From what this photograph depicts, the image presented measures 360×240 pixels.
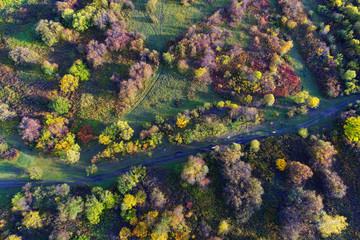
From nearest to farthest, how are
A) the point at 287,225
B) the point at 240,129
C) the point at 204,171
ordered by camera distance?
the point at 287,225
the point at 204,171
the point at 240,129

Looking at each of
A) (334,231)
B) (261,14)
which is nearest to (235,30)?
(261,14)

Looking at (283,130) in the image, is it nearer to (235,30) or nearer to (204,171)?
(204,171)

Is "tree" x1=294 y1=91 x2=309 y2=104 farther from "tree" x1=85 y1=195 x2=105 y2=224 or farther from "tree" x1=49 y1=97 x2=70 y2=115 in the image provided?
"tree" x1=49 y1=97 x2=70 y2=115

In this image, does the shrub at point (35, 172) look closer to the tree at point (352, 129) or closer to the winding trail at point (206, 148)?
the winding trail at point (206, 148)

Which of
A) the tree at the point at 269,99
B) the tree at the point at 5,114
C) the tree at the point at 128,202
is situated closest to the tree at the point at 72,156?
the tree at the point at 128,202

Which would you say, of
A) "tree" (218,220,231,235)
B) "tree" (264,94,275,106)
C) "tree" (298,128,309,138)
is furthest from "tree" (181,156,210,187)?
"tree" (298,128,309,138)
